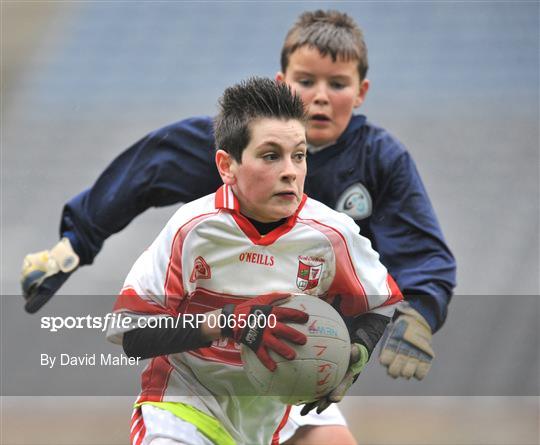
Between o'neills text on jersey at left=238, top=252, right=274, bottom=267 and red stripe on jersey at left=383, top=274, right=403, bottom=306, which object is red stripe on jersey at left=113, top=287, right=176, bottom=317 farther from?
red stripe on jersey at left=383, top=274, right=403, bottom=306

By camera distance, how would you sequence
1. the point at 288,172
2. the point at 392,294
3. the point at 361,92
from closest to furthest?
the point at 288,172 < the point at 392,294 < the point at 361,92

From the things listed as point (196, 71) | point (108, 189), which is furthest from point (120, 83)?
point (108, 189)

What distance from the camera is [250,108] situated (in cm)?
188

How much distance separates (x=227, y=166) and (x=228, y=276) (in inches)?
8.1

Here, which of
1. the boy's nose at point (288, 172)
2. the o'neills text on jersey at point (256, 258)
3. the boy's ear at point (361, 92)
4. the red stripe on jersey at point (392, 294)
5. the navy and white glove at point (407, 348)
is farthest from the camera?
the boy's ear at point (361, 92)

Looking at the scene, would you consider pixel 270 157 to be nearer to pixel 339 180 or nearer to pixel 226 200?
pixel 226 200

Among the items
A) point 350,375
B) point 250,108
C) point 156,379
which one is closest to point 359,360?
point 350,375

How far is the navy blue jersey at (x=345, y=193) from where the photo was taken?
243 cm

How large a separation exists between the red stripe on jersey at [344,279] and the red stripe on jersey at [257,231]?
32 mm

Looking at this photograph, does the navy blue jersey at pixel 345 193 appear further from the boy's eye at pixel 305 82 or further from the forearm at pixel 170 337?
the forearm at pixel 170 337

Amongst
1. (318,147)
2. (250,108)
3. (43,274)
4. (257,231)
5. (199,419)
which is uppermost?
(318,147)

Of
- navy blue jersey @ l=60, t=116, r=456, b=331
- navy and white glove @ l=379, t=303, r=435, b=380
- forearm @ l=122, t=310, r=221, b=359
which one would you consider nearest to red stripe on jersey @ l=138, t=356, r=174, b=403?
forearm @ l=122, t=310, r=221, b=359

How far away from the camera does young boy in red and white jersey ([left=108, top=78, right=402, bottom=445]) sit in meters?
1.86

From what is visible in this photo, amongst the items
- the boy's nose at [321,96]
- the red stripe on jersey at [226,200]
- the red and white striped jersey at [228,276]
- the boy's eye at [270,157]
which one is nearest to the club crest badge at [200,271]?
the red and white striped jersey at [228,276]
